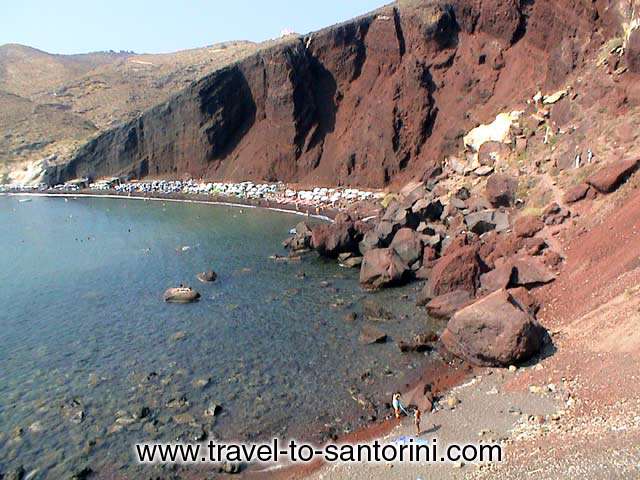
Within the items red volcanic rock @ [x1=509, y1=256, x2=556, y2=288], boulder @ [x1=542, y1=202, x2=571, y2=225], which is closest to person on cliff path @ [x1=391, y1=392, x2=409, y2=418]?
red volcanic rock @ [x1=509, y1=256, x2=556, y2=288]

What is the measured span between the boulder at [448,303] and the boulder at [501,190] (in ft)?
54.4

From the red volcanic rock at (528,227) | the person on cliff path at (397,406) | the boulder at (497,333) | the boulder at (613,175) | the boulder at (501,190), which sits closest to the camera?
the person on cliff path at (397,406)

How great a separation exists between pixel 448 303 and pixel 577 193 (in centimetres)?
1429

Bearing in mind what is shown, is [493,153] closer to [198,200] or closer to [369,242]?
[369,242]

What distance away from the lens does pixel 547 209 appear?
4003cm

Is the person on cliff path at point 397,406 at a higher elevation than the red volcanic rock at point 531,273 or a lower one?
lower

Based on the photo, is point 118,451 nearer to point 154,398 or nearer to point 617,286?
point 154,398

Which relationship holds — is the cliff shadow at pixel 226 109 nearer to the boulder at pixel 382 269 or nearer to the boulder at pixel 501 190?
the boulder at pixel 501 190

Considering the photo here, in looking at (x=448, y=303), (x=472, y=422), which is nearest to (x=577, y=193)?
(x=448, y=303)

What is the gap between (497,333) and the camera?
85.0 ft

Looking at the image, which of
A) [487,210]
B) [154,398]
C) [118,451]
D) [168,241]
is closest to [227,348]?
[154,398]

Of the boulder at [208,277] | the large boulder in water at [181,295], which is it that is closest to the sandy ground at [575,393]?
the large boulder in water at [181,295]

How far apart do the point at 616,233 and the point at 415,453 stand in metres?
20.8

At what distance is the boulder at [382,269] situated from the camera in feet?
134
